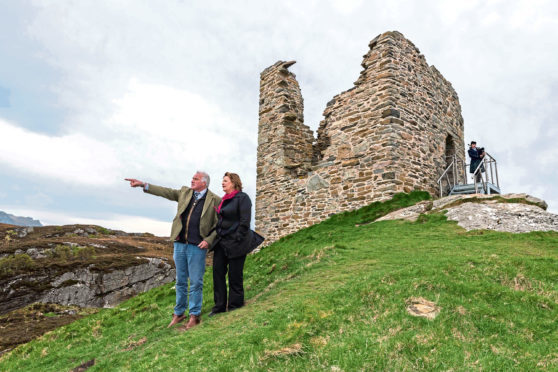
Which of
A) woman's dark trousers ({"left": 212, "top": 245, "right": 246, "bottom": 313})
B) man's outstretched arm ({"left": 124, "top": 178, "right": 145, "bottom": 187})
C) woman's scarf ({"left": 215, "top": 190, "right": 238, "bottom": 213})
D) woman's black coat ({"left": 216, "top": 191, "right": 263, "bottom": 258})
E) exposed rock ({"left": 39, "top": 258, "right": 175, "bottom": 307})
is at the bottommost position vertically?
exposed rock ({"left": 39, "top": 258, "right": 175, "bottom": 307})

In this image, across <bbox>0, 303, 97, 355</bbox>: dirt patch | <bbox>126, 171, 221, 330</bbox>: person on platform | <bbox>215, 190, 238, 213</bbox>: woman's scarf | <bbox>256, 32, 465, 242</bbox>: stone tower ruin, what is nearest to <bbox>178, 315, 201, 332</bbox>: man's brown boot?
<bbox>126, 171, 221, 330</bbox>: person on platform

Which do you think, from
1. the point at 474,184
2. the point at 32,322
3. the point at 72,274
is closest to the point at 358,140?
the point at 474,184

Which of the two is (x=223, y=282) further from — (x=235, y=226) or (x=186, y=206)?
(x=186, y=206)

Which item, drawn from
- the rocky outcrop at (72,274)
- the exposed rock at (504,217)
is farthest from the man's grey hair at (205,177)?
the rocky outcrop at (72,274)

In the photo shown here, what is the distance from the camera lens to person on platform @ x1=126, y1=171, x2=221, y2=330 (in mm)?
6188

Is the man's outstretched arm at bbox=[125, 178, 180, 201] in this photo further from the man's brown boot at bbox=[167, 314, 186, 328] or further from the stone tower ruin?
the stone tower ruin

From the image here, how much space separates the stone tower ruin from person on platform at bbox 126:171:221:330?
8138 millimetres

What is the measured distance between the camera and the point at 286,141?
16.5 meters

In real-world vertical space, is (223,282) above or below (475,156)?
below

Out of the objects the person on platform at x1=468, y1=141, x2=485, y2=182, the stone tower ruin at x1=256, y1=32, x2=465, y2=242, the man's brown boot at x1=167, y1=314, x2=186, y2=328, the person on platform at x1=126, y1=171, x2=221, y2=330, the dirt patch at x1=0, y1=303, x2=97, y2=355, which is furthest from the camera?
the person on platform at x1=468, y1=141, x2=485, y2=182

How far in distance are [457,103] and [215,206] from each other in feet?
54.4

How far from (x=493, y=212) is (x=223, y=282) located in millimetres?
7961

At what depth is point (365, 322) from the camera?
15.2ft

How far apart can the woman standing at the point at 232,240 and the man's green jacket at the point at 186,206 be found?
12 centimetres
